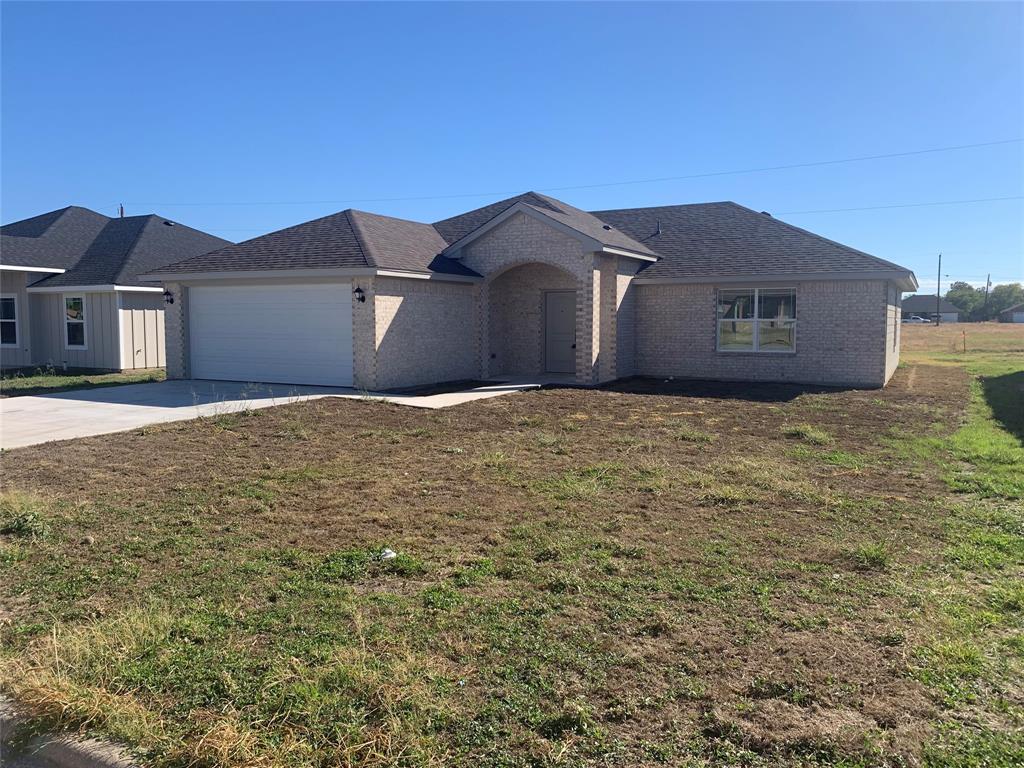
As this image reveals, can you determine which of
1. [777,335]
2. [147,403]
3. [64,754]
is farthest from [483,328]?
[64,754]

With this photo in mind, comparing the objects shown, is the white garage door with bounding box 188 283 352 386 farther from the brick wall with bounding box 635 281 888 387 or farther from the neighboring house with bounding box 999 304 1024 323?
the neighboring house with bounding box 999 304 1024 323

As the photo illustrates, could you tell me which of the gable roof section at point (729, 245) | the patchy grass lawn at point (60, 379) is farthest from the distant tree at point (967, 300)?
the patchy grass lawn at point (60, 379)

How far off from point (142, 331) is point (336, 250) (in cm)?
899

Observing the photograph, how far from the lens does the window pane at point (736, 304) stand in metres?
20.0

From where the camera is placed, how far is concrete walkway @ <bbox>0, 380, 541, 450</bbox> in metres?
11.9

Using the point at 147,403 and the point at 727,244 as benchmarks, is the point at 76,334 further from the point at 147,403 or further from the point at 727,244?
the point at 727,244

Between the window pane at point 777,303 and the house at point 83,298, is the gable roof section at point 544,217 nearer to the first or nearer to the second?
the window pane at point 777,303

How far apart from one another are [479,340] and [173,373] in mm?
8056

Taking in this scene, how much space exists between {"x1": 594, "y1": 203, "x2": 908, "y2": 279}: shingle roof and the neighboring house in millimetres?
113464

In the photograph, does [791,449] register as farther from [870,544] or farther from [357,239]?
[357,239]

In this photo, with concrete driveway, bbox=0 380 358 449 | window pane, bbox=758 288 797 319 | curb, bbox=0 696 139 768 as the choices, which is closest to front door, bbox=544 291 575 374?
window pane, bbox=758 288 797 319

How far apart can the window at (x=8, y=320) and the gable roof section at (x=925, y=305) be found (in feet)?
437

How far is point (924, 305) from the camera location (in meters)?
134

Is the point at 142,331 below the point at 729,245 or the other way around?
below
